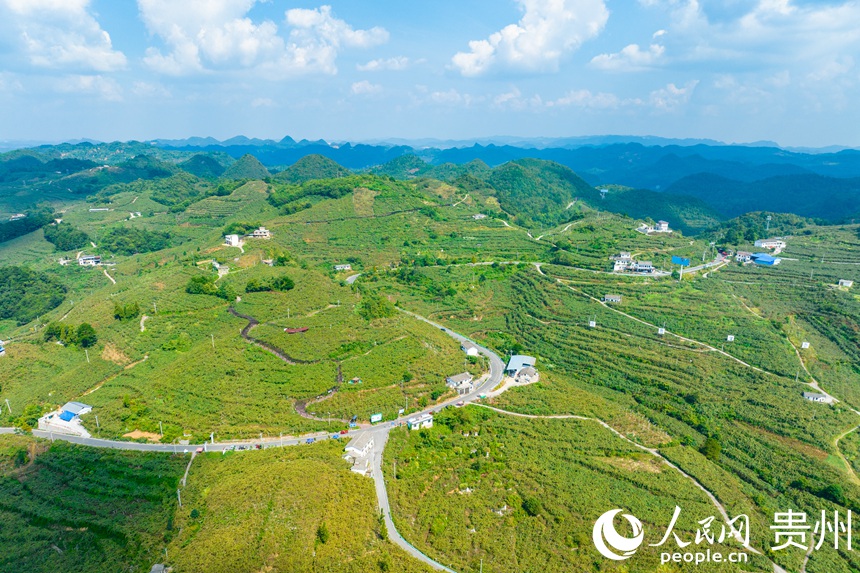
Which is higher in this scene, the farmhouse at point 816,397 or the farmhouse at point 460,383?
the farmhouse at point 816,397

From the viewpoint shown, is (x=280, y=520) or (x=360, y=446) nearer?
(x=280, y=520)

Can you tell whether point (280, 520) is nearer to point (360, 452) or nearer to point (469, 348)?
point (360, 452)

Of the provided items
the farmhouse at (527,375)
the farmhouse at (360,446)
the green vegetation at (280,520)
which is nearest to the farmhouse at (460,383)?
the farmhouse at (527,375)

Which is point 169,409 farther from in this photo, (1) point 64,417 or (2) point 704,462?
(2) point 704,462

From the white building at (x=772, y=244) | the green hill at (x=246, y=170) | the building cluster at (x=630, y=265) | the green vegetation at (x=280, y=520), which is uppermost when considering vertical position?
the white building at (x=772, y=244)

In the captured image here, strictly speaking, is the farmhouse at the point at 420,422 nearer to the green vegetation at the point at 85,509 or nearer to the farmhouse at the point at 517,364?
the farmhouse at the point at 517,364

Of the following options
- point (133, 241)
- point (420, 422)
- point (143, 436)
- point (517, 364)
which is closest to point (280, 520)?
point (420, 422)

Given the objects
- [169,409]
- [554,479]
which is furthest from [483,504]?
[169,409]

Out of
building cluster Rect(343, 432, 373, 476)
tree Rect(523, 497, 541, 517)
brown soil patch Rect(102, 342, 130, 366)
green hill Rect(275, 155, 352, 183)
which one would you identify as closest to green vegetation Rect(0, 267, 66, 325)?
brown soil patch Rect(102, 342, 130, 366)
